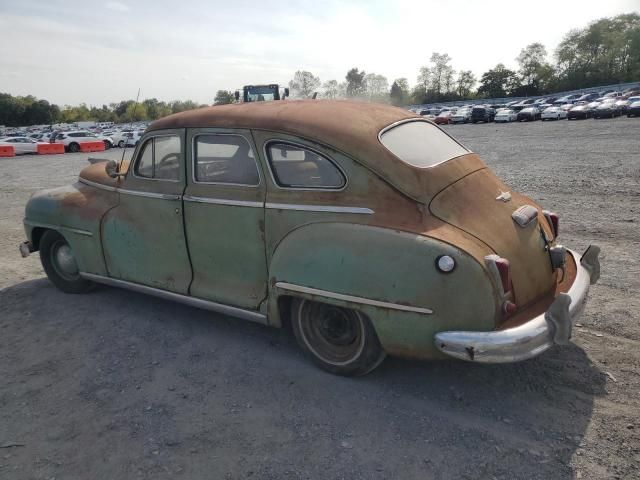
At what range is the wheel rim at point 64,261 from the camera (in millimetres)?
5203

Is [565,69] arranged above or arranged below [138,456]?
above

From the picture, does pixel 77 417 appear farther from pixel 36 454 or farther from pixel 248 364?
pixel 248 364

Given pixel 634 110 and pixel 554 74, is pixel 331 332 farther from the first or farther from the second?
pixel 554 74

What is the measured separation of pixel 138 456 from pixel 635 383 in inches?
121

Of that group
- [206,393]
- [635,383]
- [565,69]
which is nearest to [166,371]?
[206,393]

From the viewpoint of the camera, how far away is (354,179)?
11.0ft

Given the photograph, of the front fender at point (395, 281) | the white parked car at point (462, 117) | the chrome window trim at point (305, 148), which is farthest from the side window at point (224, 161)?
the white parked car at point (462, 117)

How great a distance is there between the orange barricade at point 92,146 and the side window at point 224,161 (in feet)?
93.9

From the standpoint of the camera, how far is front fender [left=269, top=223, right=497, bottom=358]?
289 centimetres

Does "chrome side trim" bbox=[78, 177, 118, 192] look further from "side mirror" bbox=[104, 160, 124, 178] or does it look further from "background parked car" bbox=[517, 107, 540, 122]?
"background parked car" bbox=[517, 107, 540, 122]

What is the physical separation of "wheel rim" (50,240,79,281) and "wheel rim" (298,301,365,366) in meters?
2.86

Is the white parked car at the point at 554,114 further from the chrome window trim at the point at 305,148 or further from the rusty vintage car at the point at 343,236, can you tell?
the chrome window trim at the point at 305,148

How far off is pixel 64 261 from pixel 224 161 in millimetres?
2455

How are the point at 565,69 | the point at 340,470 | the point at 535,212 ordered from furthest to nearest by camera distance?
1. the point at 565,69
2. the point at 535,212
3. the point at 340,470
